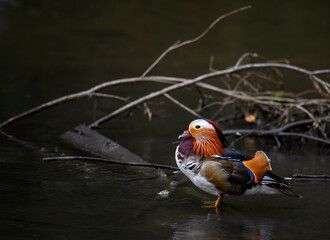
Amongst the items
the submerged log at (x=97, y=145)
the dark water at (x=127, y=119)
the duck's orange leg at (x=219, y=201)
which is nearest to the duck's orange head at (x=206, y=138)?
the duck's orange leg at (x=219, y=201)

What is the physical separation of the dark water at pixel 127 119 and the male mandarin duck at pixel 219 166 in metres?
0.23

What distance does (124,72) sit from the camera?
33.4 feet

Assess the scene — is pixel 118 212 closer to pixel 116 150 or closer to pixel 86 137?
pixel 116 150

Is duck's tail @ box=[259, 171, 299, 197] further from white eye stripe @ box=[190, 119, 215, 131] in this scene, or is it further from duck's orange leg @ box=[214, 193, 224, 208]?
white eye stripe @ box=[190, 119, 215, 131]

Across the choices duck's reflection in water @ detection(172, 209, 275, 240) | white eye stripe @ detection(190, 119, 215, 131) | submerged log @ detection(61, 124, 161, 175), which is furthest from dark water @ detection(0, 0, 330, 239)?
white eye stripe @ detection(190, 119, 215, 131)

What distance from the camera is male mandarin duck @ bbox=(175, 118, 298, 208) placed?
480 centimetres

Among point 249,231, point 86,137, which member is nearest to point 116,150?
point 86,137

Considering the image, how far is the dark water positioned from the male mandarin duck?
8.9 inches

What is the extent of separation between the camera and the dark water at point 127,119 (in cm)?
471

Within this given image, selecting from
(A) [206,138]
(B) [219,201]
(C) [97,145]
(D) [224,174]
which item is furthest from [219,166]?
(C) [97,145]

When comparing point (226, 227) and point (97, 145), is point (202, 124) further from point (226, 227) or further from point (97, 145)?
point (97, 145)

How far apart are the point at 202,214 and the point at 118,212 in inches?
24.1

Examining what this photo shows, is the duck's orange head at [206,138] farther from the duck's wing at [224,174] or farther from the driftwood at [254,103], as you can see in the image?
the driftwood at [254,103]

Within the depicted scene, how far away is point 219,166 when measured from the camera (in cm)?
480
